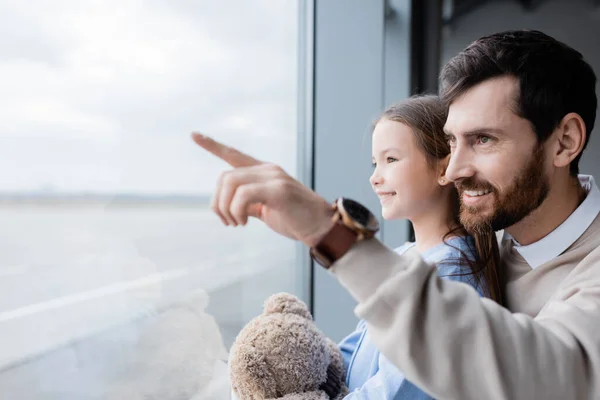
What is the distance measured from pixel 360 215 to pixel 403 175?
49 cm

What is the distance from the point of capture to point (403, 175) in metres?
1.17

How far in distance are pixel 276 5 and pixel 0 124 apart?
1310 millimetres

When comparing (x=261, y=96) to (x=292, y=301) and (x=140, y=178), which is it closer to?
(x=140, y=178)

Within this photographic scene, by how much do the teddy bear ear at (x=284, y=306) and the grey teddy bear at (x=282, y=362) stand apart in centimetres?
2

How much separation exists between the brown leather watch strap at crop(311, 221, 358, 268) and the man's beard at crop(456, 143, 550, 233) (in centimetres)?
42

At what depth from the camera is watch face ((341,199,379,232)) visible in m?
0.69

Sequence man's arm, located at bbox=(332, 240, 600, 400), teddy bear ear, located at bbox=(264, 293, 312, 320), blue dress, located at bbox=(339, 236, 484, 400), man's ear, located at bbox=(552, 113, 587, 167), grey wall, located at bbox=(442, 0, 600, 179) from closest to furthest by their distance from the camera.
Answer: man's arm, located at bbox=(332, 240, 600, 400) < blue dress, located at bbox=(339, 236, 484, 400) < man's ear, located at bbox=(552, 113, 587, 167) < teddy bear ear, located at bbox=(264, 293, 312, 320) < grey wall, located at bbox=(442, 0, 600, 179)

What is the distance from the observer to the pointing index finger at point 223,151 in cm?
70

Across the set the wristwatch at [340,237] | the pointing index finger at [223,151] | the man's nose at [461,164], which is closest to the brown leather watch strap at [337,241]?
the wristwatch at [340,237]

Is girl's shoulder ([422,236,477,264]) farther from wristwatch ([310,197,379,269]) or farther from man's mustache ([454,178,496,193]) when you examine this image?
wristwatch ([310,197,379,269])

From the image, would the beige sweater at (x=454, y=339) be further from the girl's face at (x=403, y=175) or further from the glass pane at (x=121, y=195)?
the glass pane at (x=121, y=195)

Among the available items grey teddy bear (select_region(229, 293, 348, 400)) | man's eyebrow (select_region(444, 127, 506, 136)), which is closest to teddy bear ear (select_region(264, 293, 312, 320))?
grey teddy bear (select_region(229, 293, 348, 400))

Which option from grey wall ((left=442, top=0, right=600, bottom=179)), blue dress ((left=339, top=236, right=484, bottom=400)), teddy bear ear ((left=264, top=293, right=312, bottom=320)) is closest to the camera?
blue dress ((left=339, top=236, right=484, bottom=400))

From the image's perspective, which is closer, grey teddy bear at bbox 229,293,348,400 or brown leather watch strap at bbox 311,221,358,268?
brown leather watch strap at bbox 311,221,358,268
